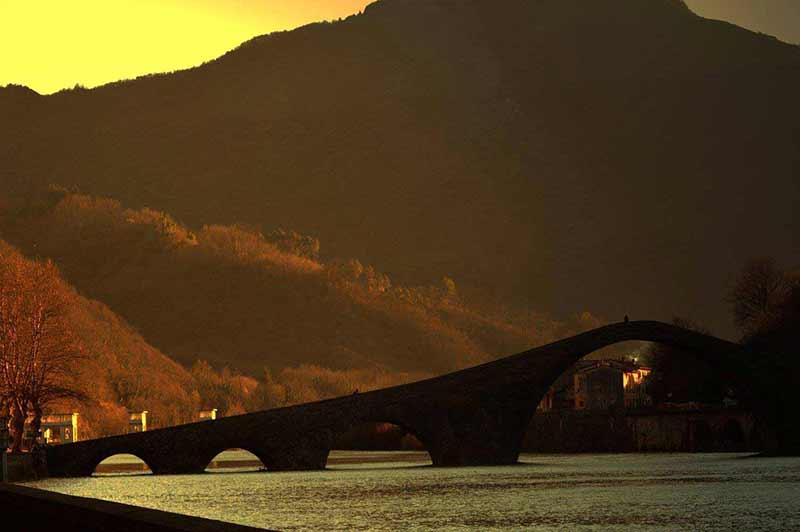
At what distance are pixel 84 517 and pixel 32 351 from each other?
92.2 meters

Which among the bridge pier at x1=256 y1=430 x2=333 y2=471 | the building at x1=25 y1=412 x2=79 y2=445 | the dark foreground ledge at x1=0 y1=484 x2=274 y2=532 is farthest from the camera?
the building at x1=25 y1=412 x2=79 y2=445

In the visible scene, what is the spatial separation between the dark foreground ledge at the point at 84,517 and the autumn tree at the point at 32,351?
69857 mm

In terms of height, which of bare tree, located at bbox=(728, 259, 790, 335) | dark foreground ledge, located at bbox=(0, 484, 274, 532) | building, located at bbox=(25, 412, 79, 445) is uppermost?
bare tree, located at bbox=(728, 259, 790, 335)

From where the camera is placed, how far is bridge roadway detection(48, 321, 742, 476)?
326ft

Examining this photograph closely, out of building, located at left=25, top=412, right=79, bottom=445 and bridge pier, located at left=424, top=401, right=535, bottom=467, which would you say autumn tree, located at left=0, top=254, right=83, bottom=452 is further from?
building, located at left=25, top=412, right=79, bottom=445

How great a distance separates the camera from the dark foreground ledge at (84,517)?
2479 cm

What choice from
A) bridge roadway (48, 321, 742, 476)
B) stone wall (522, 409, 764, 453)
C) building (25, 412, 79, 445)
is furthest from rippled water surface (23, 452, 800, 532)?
building (25, 412, 79, 445)

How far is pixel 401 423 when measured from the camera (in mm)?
102812

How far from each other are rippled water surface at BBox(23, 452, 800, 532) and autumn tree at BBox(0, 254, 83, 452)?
1866 centimetres

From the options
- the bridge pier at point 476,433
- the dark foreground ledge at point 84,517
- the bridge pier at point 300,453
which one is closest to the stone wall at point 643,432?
the bridge pier at point 476,433

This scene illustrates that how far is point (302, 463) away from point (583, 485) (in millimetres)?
27991

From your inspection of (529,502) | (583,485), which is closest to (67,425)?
(583,485)

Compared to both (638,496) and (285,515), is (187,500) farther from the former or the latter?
(638,496)

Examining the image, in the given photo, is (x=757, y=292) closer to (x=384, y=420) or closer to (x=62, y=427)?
(x=62, y=427)
